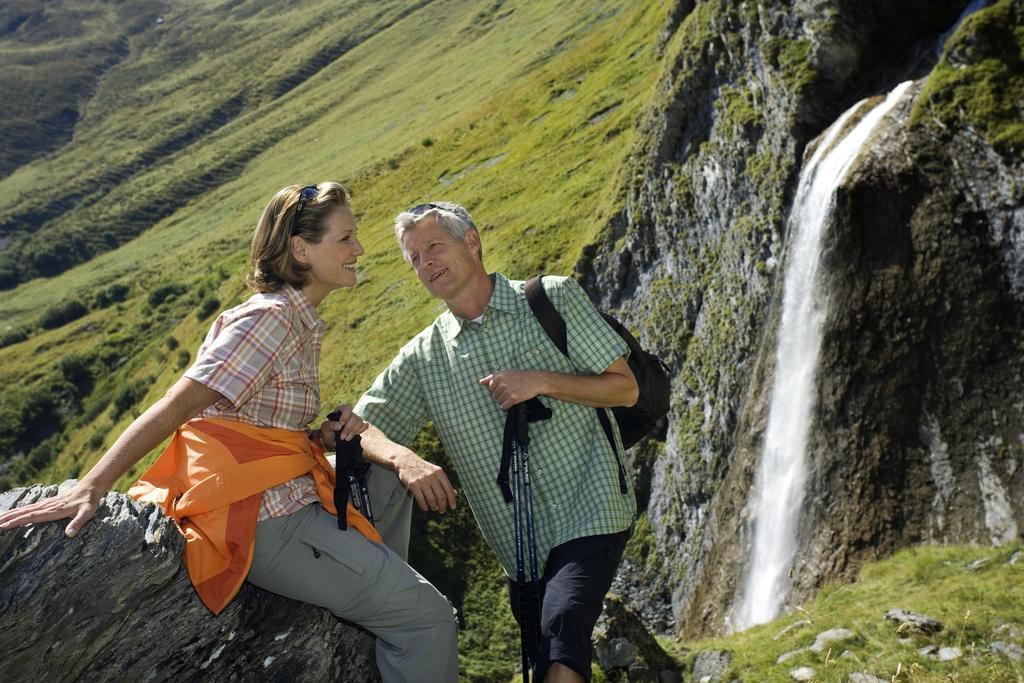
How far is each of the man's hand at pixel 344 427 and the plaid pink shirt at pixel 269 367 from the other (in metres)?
0.35

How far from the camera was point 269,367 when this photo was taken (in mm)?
5633

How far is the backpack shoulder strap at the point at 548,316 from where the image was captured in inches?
265

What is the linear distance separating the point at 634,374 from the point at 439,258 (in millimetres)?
1804

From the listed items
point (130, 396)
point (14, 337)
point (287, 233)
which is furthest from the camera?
point (14, 337)

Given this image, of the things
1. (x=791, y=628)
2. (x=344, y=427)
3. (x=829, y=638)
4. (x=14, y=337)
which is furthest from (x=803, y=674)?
(x=14, y=337)

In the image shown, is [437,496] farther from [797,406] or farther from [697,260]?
[697,260]

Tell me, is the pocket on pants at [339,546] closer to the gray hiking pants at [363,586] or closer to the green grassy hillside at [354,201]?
the gray hiking pants at [363,586]

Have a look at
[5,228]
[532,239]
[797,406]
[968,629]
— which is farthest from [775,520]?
[5,228]

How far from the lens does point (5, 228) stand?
570ft

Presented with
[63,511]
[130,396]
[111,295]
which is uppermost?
[63,511]

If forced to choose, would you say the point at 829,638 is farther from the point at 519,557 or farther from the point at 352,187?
the point at 352,187

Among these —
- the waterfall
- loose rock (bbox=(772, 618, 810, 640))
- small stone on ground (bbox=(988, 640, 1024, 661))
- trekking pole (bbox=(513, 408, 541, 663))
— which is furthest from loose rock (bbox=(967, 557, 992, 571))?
trekking pole (bbox=(513, 408, 541, 663))

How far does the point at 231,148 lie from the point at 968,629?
176 meters

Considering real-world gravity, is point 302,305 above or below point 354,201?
above
